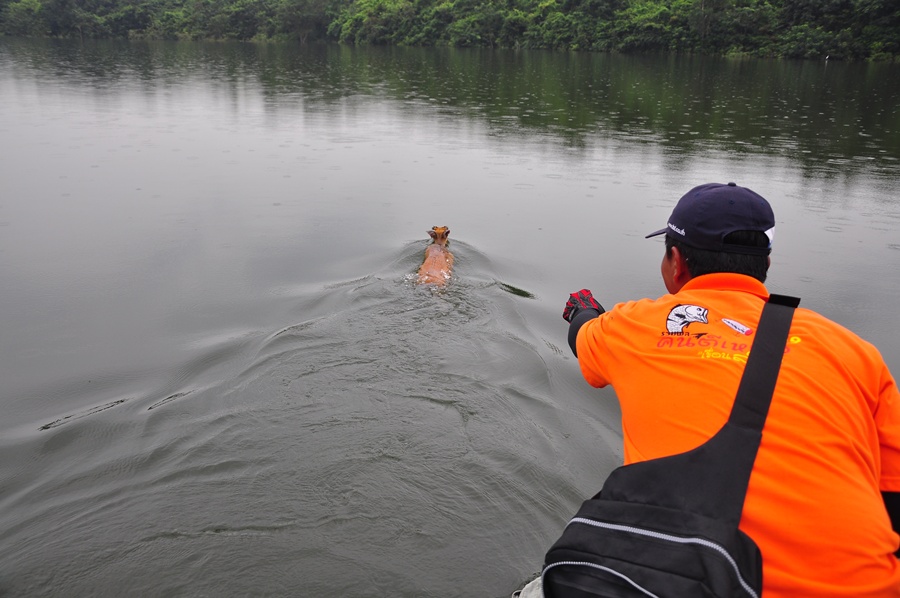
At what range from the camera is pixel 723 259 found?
227 centimetres

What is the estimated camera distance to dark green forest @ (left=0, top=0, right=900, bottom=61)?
45.0 m

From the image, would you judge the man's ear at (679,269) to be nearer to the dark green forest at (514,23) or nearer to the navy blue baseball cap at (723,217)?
the navy blue baseball cap at (723,217)

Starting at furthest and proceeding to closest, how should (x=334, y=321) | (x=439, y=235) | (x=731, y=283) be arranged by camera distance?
(x=439, y=235)
(x=334, y=321)
(x=731, y=283)

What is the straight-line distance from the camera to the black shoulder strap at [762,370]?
177 centimetres

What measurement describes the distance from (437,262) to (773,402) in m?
7.05

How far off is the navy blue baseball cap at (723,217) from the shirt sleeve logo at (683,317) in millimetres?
315

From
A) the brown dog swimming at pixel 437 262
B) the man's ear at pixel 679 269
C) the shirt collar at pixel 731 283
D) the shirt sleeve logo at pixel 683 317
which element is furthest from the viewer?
the brown dog swimming at pixel 437 262

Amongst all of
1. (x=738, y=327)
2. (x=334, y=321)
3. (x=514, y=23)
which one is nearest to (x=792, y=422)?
(x=738, y=327)

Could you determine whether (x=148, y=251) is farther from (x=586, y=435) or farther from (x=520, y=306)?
(x=586, y=435)

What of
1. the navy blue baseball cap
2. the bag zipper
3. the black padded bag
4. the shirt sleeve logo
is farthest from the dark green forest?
the bag zipper

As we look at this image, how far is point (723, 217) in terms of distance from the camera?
88.7 inches

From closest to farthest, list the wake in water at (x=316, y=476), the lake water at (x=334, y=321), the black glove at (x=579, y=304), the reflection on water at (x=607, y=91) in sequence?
1. the black glove at (x=579, y=304)
2. the wake in water at (x=316, y=476)
3. the lake water at (x=334, y=321)
4. the reflection on water at (x=607, y=91)

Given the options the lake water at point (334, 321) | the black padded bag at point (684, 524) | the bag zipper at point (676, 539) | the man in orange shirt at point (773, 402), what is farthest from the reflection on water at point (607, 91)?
the bag zipper at point (676, 539)

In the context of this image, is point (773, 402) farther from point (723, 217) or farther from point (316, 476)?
point (316, 476)
